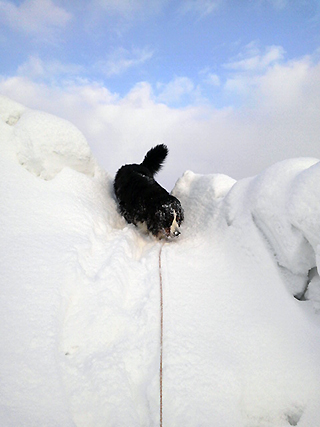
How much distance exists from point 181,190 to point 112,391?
458 cm

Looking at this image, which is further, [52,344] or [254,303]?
[254,303]

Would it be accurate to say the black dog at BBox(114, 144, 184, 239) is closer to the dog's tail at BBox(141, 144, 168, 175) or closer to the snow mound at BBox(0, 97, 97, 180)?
the dog's tail at BBox(141, 144, 168, 175)

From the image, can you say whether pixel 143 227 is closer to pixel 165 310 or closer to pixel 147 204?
pixel 147 204

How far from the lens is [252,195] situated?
3.39m

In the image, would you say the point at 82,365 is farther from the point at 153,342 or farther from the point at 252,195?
the point at 252,195

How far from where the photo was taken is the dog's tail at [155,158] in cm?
645

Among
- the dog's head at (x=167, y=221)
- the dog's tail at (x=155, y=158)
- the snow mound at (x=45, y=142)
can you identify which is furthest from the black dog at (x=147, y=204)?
the snow mound at (x=45, y=142)

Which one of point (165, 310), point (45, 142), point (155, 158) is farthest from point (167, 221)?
point (155, 158)

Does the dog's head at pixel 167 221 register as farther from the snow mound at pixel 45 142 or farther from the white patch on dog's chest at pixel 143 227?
the snow mound at pixel 45 142

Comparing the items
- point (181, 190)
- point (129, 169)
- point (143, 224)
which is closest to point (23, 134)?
point (129, 169)

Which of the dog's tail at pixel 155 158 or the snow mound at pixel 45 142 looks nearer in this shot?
the snow mound at pixel 45 142

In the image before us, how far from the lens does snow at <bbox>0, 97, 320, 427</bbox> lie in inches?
67.6

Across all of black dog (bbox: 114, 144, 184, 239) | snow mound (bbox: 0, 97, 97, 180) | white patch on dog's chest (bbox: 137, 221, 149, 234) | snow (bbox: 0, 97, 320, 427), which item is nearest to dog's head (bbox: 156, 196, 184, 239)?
black dog (bbox: 114, 144, 184, 239)

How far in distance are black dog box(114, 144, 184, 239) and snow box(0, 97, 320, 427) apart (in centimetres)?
33
